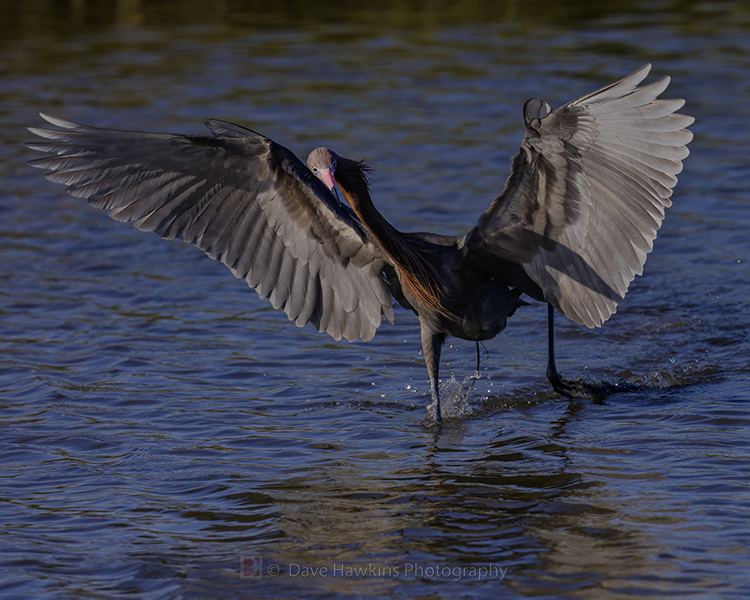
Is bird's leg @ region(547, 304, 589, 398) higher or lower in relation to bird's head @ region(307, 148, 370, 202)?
lower

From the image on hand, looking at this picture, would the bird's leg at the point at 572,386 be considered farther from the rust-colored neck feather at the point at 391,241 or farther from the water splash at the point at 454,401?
the rust-colored neck feather at the point at 391,241

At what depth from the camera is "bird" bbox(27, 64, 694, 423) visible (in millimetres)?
5176

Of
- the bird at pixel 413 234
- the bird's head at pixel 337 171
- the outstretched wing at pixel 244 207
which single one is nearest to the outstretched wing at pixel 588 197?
the bird at pixel 413 234

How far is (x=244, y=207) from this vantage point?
607 centimetres

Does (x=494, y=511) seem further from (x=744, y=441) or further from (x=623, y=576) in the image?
(x=744, y=441)

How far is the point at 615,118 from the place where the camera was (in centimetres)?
509

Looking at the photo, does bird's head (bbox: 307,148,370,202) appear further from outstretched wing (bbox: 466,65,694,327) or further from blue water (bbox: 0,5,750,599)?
blue water (bbox: 0,5,750,599)

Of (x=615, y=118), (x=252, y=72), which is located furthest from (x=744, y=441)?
(x=252, y=72)

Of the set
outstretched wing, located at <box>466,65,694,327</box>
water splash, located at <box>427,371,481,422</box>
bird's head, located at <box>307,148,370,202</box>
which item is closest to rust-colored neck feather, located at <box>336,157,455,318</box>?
bird's head, located at <box>307,148,370,202</box>

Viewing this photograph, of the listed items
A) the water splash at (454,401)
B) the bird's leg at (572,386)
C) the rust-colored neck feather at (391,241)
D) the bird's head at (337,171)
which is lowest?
the water splash at (454,401)

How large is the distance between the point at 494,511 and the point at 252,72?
489 inches

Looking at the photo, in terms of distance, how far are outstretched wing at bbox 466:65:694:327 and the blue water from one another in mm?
1001

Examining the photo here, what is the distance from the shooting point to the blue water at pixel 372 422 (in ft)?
15.1

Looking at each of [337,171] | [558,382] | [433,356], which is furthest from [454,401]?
[337,171]
